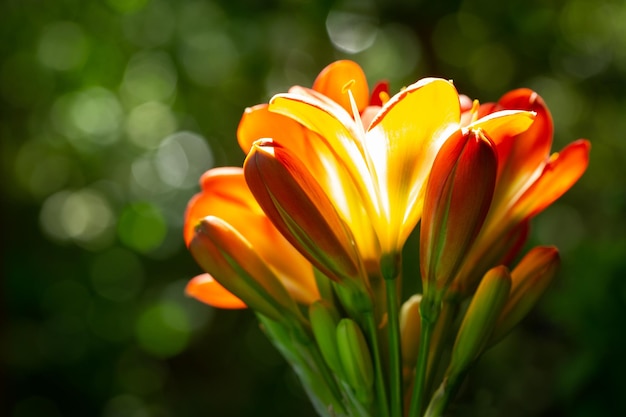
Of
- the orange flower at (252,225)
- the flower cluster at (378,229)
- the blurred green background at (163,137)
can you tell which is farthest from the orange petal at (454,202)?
the blurred green background at (163,137)

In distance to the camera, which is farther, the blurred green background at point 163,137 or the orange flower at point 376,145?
the blurred green background at point 163,137

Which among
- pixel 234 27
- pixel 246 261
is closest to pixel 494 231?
pixel 246 261

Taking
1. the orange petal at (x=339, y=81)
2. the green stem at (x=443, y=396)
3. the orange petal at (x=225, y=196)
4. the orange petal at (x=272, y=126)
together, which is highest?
the orange petal at (x=339, y=81)

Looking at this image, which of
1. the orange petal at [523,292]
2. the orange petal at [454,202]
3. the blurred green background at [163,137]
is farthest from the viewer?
the blurred green background at [163,137]

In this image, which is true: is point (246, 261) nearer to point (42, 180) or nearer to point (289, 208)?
point (289, 208)

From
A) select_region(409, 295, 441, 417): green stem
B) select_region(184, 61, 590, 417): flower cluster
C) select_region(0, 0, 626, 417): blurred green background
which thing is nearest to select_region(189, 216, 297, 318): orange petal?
select_region(184, 61, 590, 417): flower cluster

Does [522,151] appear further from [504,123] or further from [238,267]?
[238,267]

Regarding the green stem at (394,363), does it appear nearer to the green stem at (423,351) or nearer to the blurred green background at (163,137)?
the green stem at (423,351)

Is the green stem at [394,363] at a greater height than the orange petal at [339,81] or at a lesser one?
lesser
